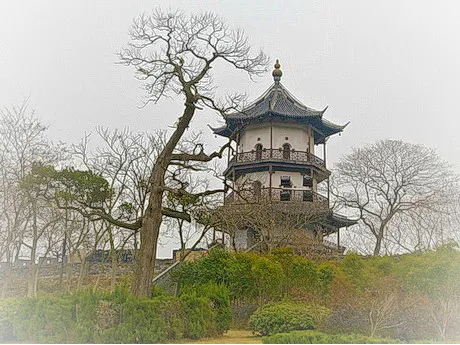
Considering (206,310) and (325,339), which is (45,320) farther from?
(325,339)

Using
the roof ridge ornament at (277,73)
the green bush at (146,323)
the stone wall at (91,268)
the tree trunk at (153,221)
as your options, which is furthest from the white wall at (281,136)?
the green bush at (146,323)

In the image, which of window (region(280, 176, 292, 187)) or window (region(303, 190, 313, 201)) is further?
window (region(280, 176, 292, 187))

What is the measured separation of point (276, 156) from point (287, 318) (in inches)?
672

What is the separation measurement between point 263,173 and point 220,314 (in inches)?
674

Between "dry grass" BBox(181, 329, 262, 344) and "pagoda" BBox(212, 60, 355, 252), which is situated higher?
"pagoda" BBox(212, 60, 355, 252)

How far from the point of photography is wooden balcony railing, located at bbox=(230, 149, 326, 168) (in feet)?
94.3

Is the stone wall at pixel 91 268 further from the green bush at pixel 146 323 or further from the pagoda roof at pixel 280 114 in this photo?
the green bush at pixel 146 323

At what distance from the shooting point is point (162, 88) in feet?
46.4

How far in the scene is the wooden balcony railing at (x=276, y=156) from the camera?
Result: 94.3 ft

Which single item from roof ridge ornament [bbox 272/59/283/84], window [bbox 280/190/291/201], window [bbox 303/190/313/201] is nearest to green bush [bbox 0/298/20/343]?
window [bbox 280/190/291/201]

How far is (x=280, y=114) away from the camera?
28.8 metres

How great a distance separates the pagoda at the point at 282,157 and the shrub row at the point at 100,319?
16.1m

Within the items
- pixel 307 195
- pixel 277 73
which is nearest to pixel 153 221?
pixel 307 195

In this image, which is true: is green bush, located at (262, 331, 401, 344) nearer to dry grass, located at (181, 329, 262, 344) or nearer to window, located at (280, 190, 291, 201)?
dry grass, located at (181, 329, 262, 344)
